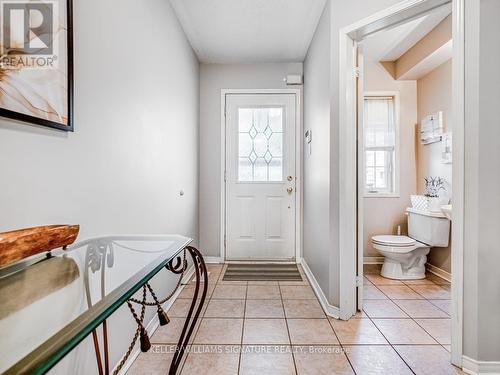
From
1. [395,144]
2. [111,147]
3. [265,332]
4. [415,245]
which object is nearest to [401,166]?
[395,144]

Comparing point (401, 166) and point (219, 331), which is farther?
point (401, 166)

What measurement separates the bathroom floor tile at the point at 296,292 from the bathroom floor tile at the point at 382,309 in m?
0.46

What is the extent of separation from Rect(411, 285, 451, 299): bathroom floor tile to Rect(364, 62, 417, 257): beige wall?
774 millimetres

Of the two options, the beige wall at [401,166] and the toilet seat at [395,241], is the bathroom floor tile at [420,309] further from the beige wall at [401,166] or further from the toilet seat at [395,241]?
the beige wall at [401,166]

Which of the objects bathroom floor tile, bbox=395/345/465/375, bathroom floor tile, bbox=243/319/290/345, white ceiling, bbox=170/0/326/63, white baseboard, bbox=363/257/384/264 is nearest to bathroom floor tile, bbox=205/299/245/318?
bathroom floor tile, bbox=243/319/290/345

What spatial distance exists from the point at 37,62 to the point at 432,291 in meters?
3.30

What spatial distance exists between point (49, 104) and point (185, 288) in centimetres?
220

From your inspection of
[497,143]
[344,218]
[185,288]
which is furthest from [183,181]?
[497,143]

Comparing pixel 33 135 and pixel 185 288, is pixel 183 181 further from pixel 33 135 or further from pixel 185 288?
pixel 33 135

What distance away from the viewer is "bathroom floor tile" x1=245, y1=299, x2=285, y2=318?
221 centimetres

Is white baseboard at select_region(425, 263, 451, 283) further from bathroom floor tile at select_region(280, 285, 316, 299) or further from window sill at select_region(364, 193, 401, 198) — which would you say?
bathroom floor tile at select_region(280, 285, 316, 299)

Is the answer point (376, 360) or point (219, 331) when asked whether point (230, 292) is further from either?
point (376, 360)

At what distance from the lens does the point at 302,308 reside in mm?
2342

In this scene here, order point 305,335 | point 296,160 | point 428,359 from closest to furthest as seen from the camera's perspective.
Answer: point 428,359 → point 305,335 → point 296,160
